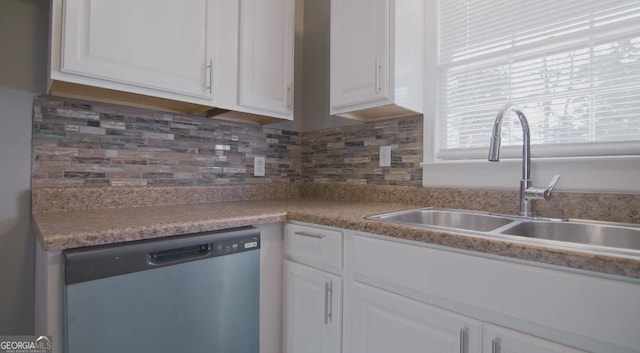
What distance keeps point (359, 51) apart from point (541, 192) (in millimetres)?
995

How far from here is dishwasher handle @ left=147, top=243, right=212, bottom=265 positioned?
0.97 metres

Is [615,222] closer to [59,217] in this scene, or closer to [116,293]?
[116,293]

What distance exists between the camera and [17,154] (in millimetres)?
1192

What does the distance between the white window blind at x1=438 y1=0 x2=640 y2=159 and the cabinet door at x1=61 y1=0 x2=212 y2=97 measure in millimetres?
1170

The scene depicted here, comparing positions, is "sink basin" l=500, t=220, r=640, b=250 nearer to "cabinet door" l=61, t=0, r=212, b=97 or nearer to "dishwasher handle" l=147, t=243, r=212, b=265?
"dishwasher handle" l=147, t=243, r=212, b=265

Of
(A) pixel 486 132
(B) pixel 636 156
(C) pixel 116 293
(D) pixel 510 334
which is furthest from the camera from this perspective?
(A) pixel 486 132

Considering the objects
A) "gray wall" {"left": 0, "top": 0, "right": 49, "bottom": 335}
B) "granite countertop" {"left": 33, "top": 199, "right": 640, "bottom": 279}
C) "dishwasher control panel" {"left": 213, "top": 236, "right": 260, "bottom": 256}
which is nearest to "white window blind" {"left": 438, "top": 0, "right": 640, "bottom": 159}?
"granite countertop" {"left": 33, "top": 199, "right": 640, "bottom": 279}

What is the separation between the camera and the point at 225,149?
178 centimetres

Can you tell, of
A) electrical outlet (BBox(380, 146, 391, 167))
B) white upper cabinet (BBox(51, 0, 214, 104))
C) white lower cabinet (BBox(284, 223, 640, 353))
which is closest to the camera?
white lower cabinet (BBox(284, 223, 640, 353))

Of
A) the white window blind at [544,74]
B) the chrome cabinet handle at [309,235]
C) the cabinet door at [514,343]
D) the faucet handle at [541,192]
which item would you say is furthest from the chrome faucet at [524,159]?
the chrome cabinet handle at [309,235]

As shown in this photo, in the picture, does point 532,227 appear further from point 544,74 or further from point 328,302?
point 328,302

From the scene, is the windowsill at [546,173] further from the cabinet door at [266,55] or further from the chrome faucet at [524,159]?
the cabinet door at [266,55]

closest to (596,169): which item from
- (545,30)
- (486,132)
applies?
(486,132)

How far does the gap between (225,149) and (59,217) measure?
0.83 m
